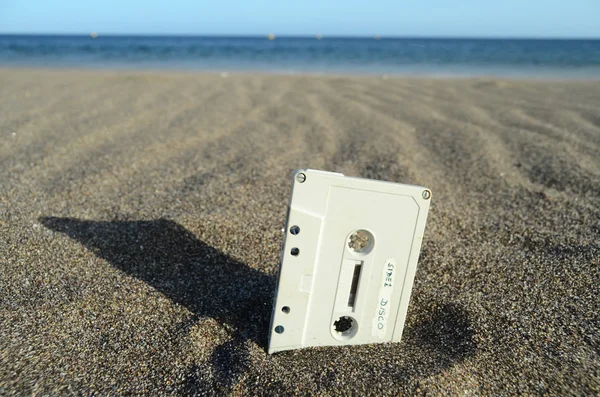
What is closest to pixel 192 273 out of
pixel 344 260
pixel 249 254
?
pixel 249 254

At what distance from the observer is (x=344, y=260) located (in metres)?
1.43

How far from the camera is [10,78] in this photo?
787 centimetres

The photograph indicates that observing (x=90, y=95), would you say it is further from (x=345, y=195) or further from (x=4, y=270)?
(x=345, y=195)

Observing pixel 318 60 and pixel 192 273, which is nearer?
pixel 192 273

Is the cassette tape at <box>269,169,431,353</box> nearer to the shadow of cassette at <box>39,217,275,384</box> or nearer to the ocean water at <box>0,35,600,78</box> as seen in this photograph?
the shadow of cassette at <box>39,217,275,384</box>

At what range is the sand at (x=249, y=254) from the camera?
1.40 metres

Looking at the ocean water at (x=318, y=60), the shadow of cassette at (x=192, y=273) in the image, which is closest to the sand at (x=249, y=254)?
the shadow of cassette at (x=192, y=273)

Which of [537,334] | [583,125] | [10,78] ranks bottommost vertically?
[10,78]

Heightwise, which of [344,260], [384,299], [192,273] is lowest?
[192,273]

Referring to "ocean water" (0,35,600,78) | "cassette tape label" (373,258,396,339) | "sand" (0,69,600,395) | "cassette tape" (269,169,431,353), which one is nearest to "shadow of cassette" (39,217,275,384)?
"sand" (0,69,600,395)

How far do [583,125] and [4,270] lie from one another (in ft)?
16.4

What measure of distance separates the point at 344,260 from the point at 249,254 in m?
0.78

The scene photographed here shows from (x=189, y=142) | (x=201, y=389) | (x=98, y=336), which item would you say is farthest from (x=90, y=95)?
(x=201, y=389)

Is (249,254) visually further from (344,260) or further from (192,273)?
(344,260)
